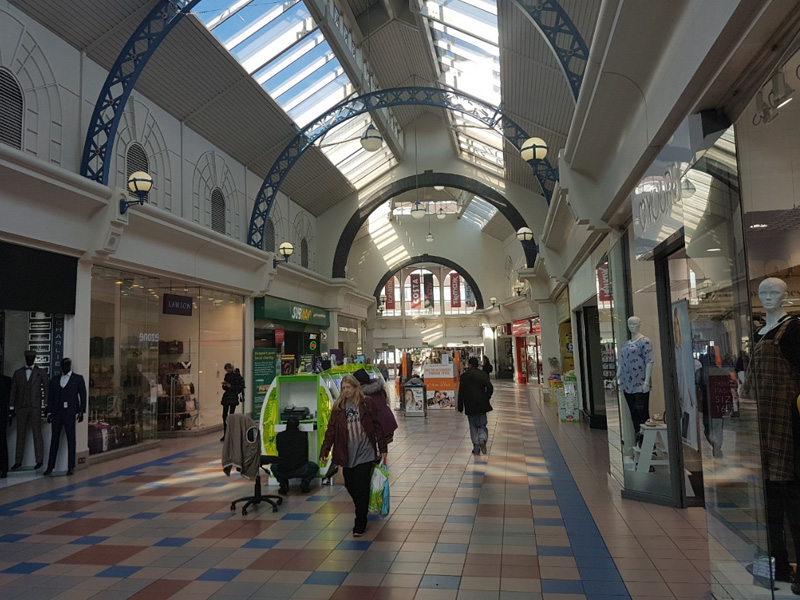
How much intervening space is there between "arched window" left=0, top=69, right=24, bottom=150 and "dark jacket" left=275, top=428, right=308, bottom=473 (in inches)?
213

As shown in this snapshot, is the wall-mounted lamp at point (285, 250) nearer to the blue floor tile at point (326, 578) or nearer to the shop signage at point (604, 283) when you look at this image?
the shop signage at point (604, 283)

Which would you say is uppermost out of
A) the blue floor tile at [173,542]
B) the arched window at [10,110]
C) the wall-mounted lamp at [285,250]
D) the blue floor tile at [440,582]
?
the arched window at [10,110]

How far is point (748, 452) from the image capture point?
9.53 feet

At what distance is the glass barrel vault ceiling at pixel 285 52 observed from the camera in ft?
36.4

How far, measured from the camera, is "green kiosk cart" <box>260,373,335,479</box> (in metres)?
7.41

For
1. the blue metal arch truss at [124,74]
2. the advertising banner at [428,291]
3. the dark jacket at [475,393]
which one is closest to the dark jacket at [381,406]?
the dark jacket at [475,393]

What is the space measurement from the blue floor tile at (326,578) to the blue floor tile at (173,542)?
1.55 metres

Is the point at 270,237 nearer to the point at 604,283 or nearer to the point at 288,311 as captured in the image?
the point at 288,311

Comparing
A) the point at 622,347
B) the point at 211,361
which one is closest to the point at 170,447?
the point at 211,361

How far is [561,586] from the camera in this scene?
3.83m

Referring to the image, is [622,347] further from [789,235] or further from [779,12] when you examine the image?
[779,12]

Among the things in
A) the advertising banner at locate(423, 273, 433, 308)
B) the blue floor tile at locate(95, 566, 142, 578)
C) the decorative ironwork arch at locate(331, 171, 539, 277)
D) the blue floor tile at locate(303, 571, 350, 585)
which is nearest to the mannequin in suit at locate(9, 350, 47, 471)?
the blue floor tile at locate(95, 566, 142, 578)

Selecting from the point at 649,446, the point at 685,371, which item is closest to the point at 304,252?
the point at 649,446

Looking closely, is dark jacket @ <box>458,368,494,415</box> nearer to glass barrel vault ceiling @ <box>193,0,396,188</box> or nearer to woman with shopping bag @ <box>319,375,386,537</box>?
woman with shopping bag @ <box>319,375,386,537</box>
